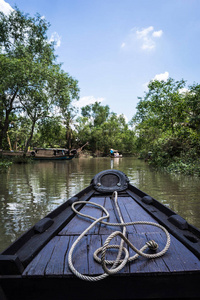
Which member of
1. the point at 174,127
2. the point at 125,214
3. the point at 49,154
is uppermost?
the point at 174,127

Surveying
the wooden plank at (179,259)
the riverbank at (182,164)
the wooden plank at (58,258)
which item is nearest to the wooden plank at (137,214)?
A: the wooden plank at (179,259)

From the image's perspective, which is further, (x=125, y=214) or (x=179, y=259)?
(x=125, y=214)

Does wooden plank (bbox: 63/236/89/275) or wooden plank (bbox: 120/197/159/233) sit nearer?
A: wooden plank (bbox: 63/236/89/275)

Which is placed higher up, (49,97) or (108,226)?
(49,97)

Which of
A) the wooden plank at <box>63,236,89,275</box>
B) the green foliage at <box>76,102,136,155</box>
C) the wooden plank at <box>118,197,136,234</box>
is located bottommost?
the wooden plank at <box>118,197,136,234</box>

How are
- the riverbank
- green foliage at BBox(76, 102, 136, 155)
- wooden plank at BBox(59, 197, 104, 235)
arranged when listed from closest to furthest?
wooden plank at BBox(59, 197, 104, 235)
the riverbank
green foliage at BBox(76, 102, 136, 155)

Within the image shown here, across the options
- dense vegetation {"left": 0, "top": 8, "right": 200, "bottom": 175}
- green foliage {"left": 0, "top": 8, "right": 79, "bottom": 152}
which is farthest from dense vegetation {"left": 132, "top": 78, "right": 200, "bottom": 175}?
green foliage {"left": 0, "top": 8, "right": 79, "bottom": 152}

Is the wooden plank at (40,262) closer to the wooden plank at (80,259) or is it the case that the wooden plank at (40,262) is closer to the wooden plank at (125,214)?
the wooden plank at (80,259)

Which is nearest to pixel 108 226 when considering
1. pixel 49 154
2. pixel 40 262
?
pixel 40 262

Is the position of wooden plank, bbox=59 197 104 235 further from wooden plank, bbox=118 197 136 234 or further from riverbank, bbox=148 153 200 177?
riverbank, bbox=148 153 200 177

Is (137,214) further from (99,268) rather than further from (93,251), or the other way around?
(99,268)

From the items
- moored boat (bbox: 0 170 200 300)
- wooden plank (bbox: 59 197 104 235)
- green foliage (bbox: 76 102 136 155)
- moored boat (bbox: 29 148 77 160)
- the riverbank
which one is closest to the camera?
moored boat (bbox: 0 170 200 300)

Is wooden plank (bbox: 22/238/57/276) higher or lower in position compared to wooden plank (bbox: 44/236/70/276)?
lower

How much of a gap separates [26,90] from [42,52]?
6.37 metres
